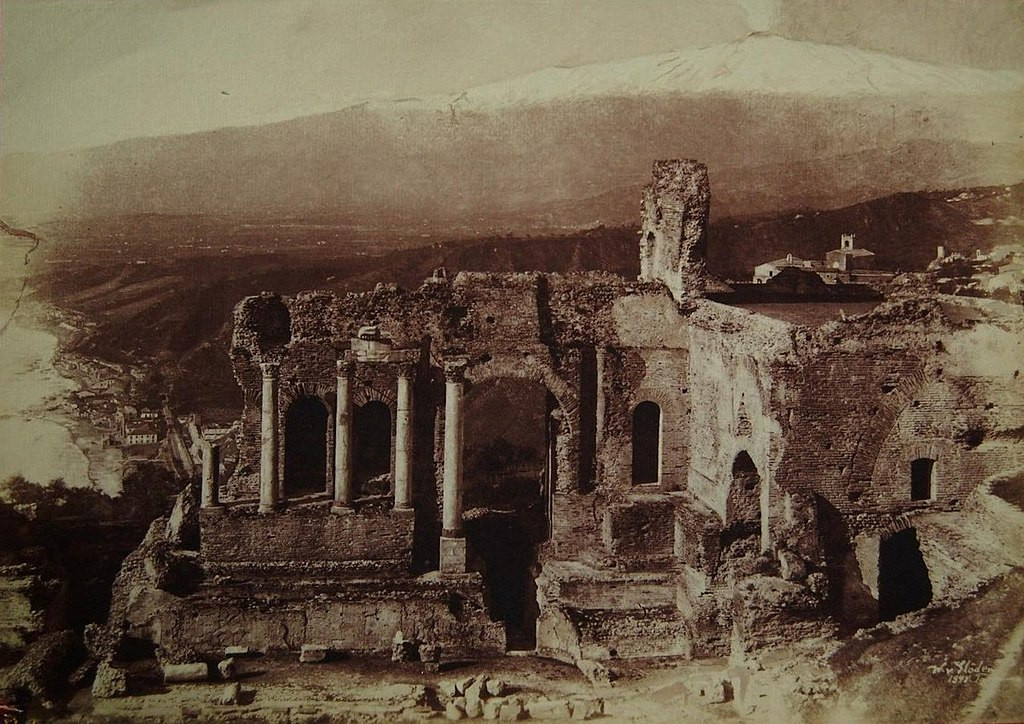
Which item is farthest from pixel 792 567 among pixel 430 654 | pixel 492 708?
pixel 430 654

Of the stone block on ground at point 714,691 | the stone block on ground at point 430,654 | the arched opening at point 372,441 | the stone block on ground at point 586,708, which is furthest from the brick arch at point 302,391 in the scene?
the stone block on ground at point 714,691

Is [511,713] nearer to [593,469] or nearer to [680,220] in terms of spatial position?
[593,469]

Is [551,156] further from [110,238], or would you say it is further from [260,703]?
[260,703]

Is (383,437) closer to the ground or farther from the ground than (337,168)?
closer to the ground

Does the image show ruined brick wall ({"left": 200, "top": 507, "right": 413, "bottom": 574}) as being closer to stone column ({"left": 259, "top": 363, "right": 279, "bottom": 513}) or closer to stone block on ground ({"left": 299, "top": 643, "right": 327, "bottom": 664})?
stone column ({"left": 259, "top": 363, "right": 279, "bottom": 513})

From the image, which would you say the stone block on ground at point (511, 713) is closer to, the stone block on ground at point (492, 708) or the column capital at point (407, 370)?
the stone block on ground at point (492, 708)

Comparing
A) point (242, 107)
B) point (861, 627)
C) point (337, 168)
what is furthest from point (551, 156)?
point (861, 627)

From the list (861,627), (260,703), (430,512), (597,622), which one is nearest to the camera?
(260,703)
